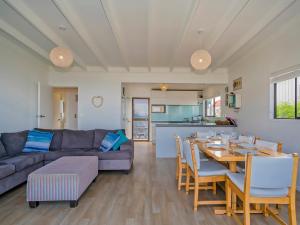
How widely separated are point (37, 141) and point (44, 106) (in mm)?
1787

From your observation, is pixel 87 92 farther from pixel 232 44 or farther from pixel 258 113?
pixel 258 113

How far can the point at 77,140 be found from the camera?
14.1 ft

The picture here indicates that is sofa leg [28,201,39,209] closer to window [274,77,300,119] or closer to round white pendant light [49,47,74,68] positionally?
round white pendant light [49,47,74,68]

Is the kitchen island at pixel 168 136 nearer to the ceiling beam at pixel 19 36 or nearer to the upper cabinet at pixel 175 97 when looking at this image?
the upper cabinet at pixel 175 97

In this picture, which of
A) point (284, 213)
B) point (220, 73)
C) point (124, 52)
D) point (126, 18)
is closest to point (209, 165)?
point (284, 213)

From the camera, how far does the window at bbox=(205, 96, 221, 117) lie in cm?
673

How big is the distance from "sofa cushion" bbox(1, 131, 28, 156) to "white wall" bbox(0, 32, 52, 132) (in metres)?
0.46

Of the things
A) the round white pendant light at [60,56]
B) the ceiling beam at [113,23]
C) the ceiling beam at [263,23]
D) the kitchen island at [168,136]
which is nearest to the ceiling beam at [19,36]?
the round white pendant light at [60,56]

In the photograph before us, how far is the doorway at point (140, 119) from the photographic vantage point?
8656 mm

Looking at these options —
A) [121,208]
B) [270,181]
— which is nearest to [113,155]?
[121,208]

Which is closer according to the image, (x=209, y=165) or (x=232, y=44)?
(x=209, y=165)

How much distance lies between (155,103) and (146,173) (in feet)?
15.5

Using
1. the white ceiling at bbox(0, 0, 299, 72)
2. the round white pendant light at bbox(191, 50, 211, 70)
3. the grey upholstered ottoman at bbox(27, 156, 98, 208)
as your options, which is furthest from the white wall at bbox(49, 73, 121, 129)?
the grey upholstered ottoman at bbox(27, 156, 98, 208)

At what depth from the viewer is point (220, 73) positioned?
6.07m
